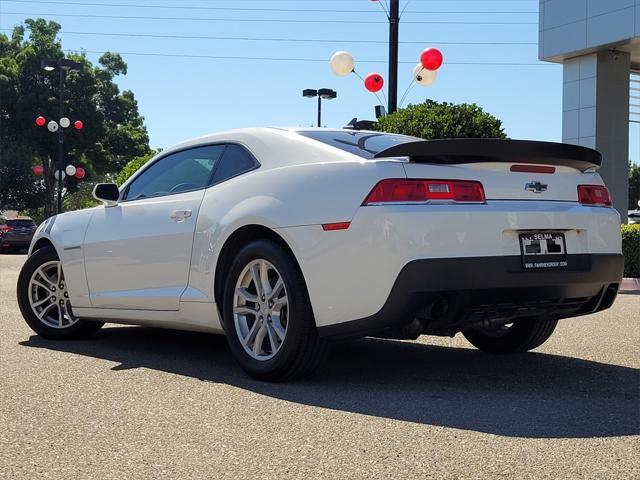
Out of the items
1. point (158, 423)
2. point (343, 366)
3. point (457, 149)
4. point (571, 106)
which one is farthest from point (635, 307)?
point (571, 106)

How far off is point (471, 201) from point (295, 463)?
190cm

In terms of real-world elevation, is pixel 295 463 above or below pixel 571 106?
below

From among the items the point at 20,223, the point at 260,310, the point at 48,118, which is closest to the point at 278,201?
the point at 260,310

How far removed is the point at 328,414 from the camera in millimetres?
4391

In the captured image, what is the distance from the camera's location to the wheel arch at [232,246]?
17.5 feet

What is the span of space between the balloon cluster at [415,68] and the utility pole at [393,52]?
48.6 inches

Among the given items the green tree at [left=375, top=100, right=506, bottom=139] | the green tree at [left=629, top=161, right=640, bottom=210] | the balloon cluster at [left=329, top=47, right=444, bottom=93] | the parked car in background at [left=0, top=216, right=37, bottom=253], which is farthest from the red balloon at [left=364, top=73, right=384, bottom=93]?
the green tree at [left=629, top=161, right=640, bottom=210]

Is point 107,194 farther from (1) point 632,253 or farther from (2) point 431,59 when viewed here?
(2) point 431,59

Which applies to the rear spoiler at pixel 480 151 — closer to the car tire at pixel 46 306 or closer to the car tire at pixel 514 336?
the car tire at pixel 514 336

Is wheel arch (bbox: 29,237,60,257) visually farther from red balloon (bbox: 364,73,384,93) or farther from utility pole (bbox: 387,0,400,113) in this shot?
red balloon (bbox: 364,73,384,93)

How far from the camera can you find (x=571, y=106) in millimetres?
26438

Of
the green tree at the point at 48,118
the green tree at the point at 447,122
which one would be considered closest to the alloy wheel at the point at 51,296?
the green tree at the point at 447,122

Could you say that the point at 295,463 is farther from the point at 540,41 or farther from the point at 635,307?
the point at 540,41

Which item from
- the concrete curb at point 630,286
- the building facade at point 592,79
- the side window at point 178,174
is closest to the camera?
the side window at point 178,174
